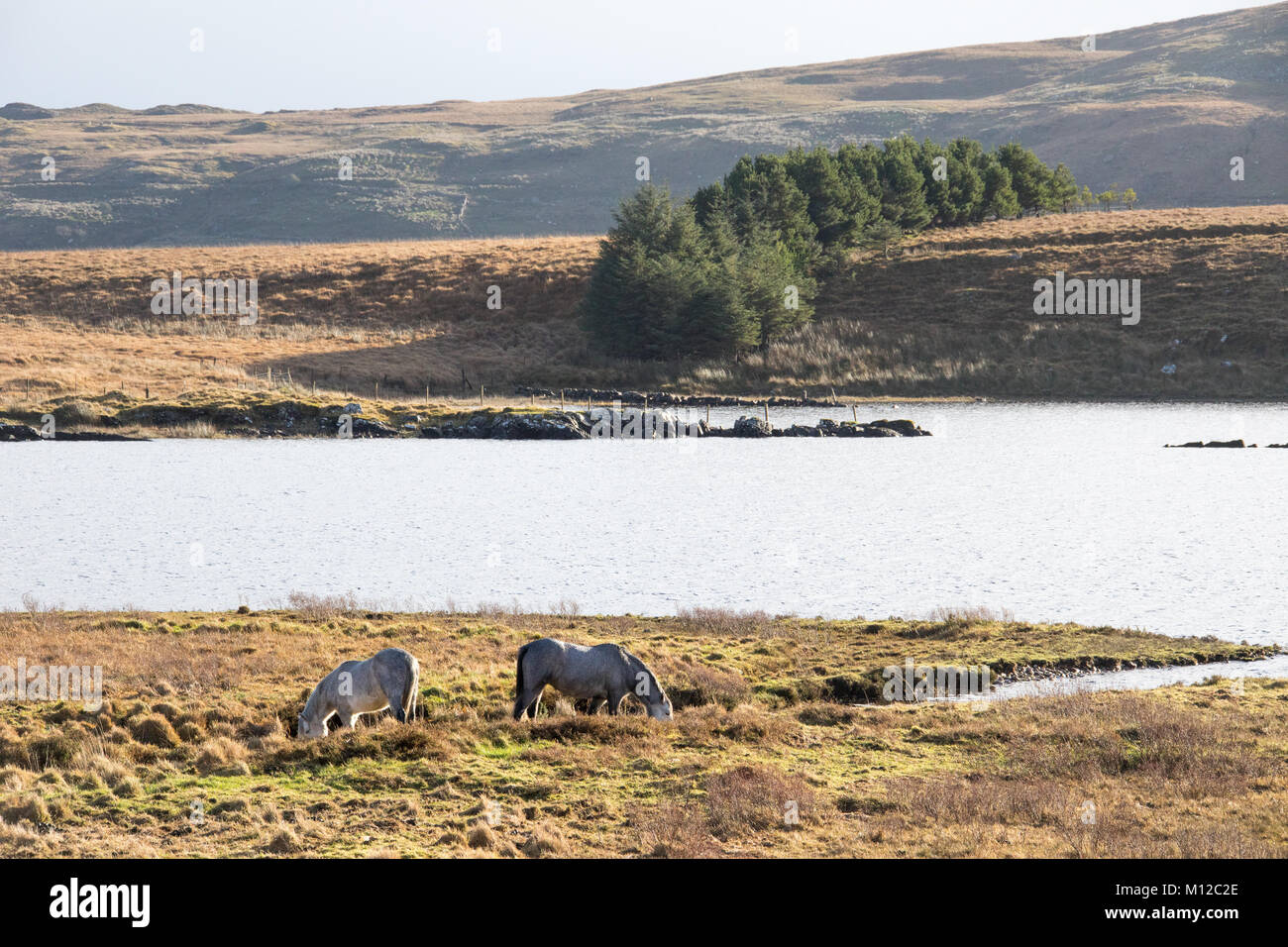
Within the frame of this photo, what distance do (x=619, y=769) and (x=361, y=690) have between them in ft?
13.5

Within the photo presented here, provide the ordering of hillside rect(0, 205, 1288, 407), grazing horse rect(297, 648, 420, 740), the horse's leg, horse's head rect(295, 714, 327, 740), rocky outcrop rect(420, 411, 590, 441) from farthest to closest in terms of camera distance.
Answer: hillside rect(0, 205, 1288, 407) → rocky outcrop rect(420, 411, 590, 441) → the horse's leg → grazing horse rect(297, 648, 420, 740) → horse's head rect(295, 714, 327, 740)

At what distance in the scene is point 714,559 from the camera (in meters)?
37.8

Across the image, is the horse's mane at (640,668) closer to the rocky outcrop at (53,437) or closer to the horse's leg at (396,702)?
the horse's leg at (396,702)

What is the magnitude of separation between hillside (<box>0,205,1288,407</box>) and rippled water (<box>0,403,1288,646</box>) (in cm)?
1630

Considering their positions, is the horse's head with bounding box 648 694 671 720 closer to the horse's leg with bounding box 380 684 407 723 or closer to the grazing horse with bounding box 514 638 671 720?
the grazing horse with bounding box 514 638 671 720

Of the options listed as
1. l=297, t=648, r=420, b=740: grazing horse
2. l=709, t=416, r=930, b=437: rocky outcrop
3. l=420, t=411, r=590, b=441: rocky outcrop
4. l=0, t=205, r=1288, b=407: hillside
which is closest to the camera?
l=297, t=648, r=420, b=740: grazing horse

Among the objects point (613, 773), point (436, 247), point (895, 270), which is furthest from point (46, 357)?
point (613, 773)

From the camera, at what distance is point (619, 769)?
16.5 metres

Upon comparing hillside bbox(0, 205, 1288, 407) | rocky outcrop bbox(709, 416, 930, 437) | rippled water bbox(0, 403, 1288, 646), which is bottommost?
rippled water bbox(0, 403, 1288, 646)

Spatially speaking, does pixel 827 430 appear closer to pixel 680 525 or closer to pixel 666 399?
pixel 666 399

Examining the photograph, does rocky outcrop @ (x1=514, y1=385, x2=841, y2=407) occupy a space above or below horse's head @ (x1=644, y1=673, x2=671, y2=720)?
above

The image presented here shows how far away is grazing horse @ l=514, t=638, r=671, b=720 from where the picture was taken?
18688mm

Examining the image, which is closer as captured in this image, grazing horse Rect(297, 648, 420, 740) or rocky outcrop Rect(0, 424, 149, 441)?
grazing horse Rect(297, 648, 420, 740)

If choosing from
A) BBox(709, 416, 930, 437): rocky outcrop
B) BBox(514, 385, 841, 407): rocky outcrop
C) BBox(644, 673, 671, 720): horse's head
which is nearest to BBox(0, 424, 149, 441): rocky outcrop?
BBox(514, 385, 841, 407): rocky outcrop
